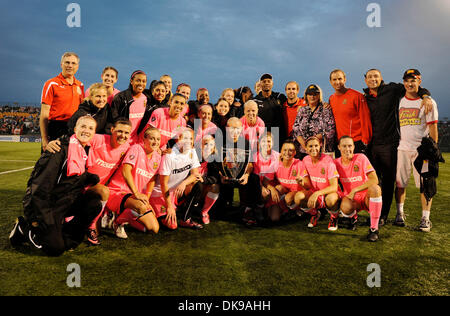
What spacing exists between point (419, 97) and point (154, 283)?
4509mm

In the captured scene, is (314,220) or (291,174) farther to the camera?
(291,174)

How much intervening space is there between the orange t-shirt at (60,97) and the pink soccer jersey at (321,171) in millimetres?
3722

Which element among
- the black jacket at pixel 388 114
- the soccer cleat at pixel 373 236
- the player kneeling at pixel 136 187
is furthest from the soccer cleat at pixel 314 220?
the player kneeling at pixel 136 187

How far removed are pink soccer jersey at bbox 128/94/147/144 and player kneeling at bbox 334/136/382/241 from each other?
3.06m

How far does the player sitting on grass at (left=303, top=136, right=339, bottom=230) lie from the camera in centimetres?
405

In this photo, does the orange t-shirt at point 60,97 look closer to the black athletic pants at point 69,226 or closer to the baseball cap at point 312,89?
the black athletic pants at point 69,226

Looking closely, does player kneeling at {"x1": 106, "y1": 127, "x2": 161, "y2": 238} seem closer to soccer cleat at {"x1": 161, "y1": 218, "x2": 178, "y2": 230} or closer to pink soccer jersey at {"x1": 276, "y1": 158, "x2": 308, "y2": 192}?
soccer cleat at {"x1": 161, "y1": 218, "x2": 178, "y2": 230}

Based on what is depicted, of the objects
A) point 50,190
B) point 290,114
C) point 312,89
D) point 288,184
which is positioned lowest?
point 288,184

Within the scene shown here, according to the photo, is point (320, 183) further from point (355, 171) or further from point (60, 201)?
point (60, 201)

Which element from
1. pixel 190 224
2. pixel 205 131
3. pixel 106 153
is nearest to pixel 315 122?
pixel 205 131

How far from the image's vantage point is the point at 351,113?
455 cm

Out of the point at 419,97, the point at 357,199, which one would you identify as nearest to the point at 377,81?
the point at 419,97

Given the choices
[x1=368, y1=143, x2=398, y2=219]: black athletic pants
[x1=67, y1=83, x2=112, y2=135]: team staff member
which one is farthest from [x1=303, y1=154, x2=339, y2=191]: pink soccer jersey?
[x1=67, y1=83, x2=112, y2=135]: team staff member

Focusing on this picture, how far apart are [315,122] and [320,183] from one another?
3.48 feet
